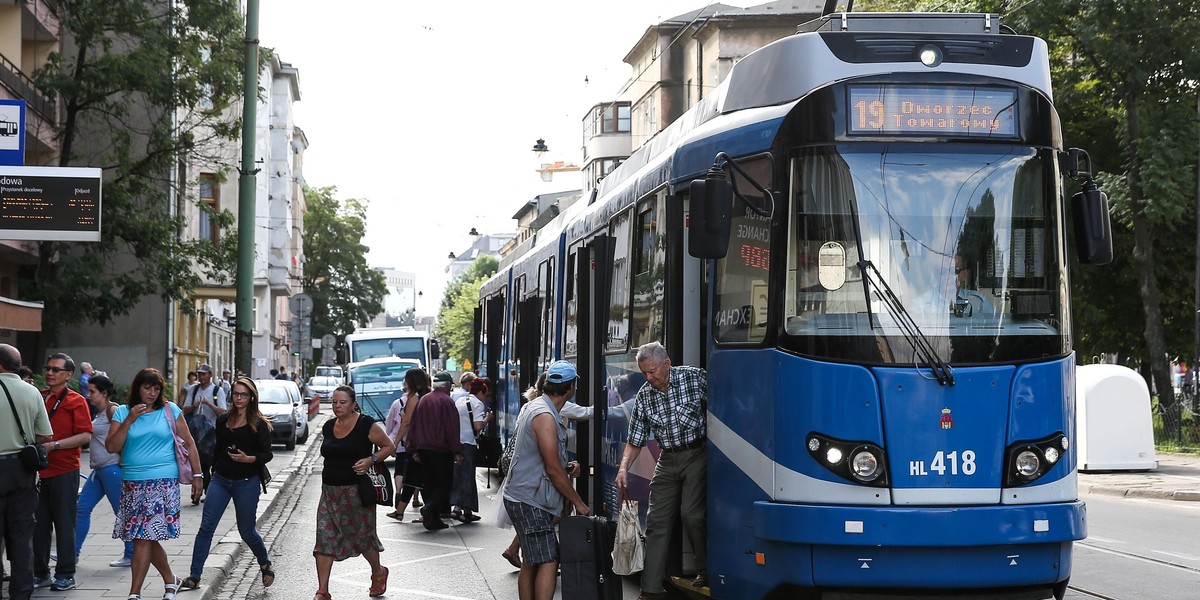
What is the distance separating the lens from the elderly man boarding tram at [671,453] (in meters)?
9.50

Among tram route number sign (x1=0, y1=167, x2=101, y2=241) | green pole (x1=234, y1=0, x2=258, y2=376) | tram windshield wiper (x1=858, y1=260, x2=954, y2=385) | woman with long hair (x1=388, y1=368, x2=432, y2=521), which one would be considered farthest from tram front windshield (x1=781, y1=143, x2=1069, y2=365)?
green pole (x1=234, y1=0, x2=258, y2=376)

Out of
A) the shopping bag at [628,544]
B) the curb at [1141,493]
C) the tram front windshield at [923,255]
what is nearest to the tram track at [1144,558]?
the tram front windshield at [923,255]

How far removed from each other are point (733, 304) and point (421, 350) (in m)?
41.2

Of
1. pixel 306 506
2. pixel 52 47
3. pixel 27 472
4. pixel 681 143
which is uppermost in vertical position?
pixel 52 47

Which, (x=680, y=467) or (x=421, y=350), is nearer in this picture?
(x=680, y=467)

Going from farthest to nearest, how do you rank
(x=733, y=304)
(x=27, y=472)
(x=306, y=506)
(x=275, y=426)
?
(x=275, y=426), (x=306, y=506), (x=27, y=472), (x=733, y=304)

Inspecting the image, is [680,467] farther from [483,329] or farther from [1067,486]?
[483,329]

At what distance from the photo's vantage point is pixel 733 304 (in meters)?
9.24

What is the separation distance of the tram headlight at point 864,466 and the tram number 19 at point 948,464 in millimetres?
191

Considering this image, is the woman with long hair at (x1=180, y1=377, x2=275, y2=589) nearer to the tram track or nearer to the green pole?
the tram track

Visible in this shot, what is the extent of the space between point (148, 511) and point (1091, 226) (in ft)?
21.8

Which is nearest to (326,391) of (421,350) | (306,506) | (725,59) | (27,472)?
(421,350)

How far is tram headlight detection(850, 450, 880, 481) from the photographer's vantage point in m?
8.30

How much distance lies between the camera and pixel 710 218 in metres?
8.38
